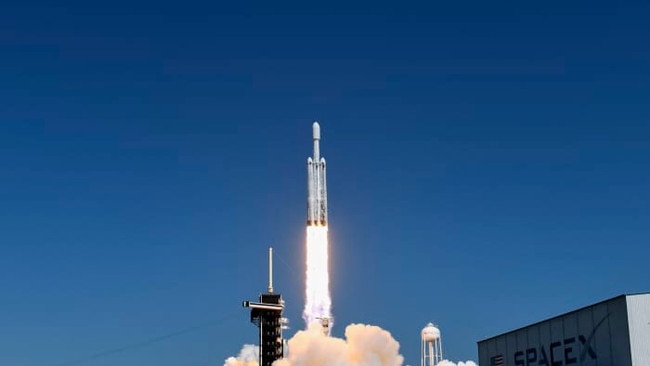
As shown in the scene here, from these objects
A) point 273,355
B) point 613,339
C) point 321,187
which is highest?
point 321,187

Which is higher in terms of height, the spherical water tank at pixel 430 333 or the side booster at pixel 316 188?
the side booster at pixel 316 188

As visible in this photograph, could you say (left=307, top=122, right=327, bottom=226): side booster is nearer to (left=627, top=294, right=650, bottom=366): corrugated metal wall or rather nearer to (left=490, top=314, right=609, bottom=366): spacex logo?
(left=490, top=314, right=609, bottom=366): spacex logo

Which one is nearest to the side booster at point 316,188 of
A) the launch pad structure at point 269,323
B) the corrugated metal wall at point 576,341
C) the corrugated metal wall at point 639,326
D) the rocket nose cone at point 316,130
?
the rocket nose cone at point 316,130

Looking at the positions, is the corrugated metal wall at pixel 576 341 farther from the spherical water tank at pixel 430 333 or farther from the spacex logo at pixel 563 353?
the spherical water tank at pixel 430 333

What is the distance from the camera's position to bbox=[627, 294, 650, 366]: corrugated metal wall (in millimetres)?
57031

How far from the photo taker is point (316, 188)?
107 metres

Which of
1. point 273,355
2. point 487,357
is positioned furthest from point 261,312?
point 487,357

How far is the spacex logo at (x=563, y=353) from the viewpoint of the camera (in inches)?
2457

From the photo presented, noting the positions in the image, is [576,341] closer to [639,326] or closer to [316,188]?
[639,326]

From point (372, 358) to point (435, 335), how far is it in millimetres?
14405

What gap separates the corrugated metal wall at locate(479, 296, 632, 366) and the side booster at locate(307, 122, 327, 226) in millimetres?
31365

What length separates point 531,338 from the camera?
7200 cm

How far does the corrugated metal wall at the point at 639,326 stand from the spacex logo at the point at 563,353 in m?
2.47

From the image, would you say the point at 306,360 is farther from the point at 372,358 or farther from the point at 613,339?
the point at 613,339
